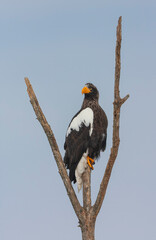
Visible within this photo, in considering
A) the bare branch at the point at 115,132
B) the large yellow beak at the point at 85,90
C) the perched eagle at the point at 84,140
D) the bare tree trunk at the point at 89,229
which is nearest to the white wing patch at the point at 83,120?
the perched eagle at the point at 84,140

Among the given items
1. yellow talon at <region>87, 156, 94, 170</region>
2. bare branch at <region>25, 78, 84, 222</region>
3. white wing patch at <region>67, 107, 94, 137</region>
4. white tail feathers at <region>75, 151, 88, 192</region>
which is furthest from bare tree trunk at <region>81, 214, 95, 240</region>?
white wing patch at <region>67, 107, 94, 137</region>

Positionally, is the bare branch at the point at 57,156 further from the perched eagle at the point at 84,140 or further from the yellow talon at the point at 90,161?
the yellow talon at the point at 90,161

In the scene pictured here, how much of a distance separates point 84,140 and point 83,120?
451 mm

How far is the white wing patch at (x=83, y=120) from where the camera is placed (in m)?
→ 10.0

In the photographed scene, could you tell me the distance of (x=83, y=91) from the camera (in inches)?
419

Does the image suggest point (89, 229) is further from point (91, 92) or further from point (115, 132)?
point (91, 92)

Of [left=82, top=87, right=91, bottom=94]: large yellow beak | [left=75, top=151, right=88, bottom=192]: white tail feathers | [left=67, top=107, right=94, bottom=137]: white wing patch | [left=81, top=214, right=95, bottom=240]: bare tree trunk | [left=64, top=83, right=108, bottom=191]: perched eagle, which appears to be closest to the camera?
[left=81, top=214, right=95, bottom=240]: bare tree trunk

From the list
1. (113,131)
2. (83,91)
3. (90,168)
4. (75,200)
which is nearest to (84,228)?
(75,200)

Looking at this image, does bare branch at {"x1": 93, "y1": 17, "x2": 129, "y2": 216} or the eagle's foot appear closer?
bare branch at {"x1": 93, "y1": 17, "x2": 129, "y2": 216}

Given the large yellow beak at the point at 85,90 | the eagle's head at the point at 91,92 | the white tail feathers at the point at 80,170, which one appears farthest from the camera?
the eagle's head at the point at 91,92

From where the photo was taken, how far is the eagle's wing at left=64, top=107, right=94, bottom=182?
988cm

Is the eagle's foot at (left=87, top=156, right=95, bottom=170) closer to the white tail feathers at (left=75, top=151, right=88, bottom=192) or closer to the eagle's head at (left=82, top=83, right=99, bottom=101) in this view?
the white tail feathers at (left=75, top=151, right=88, bottom=192)

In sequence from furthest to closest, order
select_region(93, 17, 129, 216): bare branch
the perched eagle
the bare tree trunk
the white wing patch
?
the white wing patch < the perched eagle < the bare tree trunk < select_region(93, 17, 129, 216): bare branch

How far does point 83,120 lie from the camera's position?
10062 millimetres
